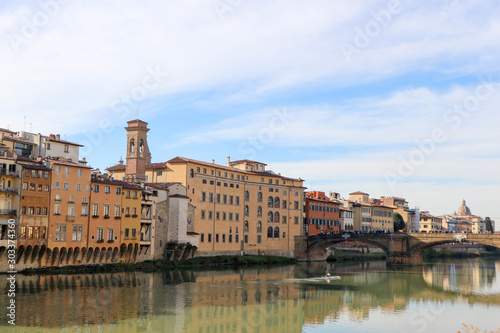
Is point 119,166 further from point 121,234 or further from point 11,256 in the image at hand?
point 11,256

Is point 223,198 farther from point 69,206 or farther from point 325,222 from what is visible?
point 325,222

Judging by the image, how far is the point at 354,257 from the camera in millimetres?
102938

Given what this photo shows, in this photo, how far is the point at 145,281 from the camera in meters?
50.7

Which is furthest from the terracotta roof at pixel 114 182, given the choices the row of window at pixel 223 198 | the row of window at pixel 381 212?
the row of window at pixel 381 212

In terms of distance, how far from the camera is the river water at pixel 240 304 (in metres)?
32.4

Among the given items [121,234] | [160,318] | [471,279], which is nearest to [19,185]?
[121,234]

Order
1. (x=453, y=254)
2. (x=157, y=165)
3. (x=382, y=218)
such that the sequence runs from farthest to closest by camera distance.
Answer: (x=382, y=218) < (x=453, y=254) < (x=157, y=165)

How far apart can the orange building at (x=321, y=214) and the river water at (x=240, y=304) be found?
39.7m

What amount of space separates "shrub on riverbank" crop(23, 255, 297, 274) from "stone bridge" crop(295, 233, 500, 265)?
12.4ft

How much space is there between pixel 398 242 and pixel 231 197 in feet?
87.4

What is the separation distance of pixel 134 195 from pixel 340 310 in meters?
31.2

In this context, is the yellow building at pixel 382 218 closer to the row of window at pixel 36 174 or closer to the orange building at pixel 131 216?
the orange building at pixel 131 216

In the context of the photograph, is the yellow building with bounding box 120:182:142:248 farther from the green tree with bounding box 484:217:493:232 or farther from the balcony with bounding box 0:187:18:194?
the green tree with bounding box 484:217:493:232

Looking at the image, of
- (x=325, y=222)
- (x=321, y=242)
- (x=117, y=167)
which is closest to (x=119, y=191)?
(x=117, y=167)
